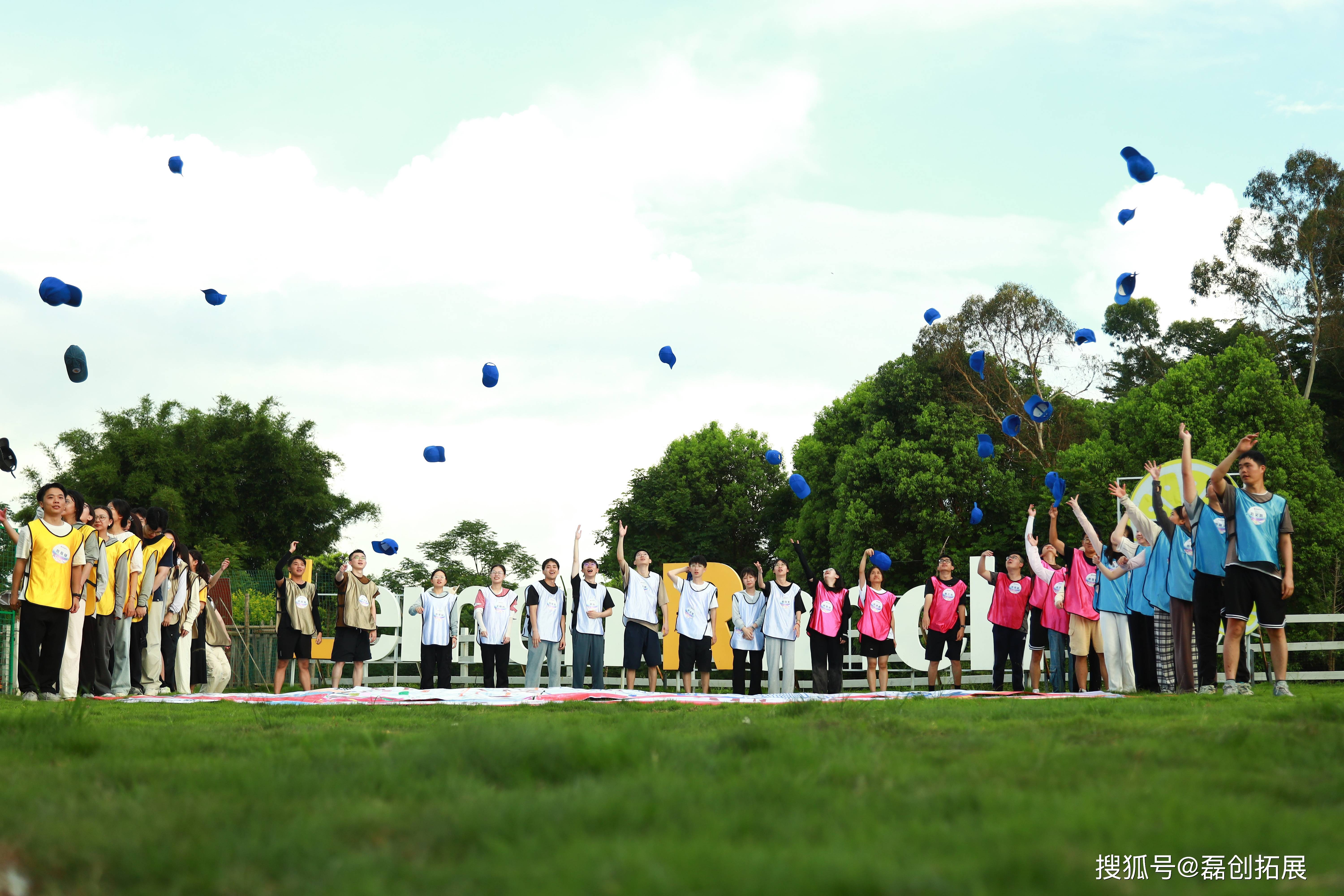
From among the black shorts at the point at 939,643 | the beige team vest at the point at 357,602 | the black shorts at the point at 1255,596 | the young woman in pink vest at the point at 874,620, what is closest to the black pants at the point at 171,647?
the beige team vest at the point at 357,602

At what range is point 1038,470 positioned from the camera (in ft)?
119

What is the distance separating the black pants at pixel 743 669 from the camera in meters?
15.4

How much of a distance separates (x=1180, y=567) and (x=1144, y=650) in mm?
2160

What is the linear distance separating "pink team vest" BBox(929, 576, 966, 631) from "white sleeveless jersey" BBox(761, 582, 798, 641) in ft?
6.16

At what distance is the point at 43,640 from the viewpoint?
9.85 m

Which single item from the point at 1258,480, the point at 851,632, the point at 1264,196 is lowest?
the point at 851,632

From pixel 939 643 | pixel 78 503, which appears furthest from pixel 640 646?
pixel 78 503

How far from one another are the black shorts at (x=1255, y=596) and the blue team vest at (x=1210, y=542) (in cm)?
38

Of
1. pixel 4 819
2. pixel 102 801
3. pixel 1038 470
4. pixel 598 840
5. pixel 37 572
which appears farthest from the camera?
pixel 1038 470

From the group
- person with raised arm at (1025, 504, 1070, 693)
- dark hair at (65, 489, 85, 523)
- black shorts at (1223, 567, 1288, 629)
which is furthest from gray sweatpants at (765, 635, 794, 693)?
dark hair at (65, 489, 85, 523)

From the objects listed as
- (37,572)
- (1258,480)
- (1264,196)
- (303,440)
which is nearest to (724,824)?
(1258,480)

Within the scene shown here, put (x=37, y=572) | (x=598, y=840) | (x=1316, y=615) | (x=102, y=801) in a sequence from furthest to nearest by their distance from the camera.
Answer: (x=1316, y=615) → (x=37, y=572) → (x=102, y=801) → (x=598, y=840)

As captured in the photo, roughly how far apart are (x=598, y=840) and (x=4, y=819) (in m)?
1.73

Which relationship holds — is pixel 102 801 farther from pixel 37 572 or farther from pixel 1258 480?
Result: pixel 1258 480
